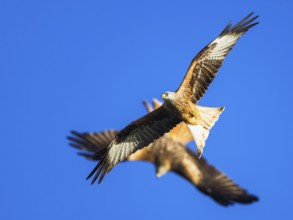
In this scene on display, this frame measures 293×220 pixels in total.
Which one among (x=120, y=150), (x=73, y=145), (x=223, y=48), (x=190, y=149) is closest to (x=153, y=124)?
(x=120, y=150)

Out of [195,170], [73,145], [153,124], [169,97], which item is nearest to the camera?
[169,97]

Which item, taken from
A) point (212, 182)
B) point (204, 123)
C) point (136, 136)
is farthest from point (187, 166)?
point (204, 123)

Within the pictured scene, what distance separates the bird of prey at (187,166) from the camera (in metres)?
13.9

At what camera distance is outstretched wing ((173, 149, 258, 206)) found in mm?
13898

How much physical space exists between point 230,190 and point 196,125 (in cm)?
492

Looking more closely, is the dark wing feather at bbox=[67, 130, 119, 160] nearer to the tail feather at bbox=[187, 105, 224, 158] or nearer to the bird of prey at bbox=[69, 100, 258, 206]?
the bird of prey at bbox=[69, 100, 258, 206]

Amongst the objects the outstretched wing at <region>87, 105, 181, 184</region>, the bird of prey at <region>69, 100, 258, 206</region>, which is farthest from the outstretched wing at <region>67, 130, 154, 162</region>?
the outstretched wing at <region>87, 105, 181, 184</region>

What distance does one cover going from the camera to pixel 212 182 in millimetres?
14062

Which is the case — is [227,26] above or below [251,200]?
above

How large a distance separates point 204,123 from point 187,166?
4.85m

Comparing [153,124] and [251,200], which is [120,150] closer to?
[153,124]

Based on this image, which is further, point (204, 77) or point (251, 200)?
point (251, 200)

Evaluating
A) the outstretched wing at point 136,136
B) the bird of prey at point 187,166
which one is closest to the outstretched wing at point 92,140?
the bird of prey at point 187,166

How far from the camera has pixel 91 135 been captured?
13414 millimetres
